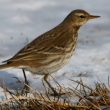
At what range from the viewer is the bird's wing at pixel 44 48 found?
772cm

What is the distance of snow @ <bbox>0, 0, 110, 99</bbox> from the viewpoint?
825cm

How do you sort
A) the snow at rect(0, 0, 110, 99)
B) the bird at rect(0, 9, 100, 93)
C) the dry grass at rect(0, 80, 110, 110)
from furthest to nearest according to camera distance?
the snow at rect(0, 0, 110, 99)
the bird at rect(0, 9, 100, 93)
the dry grass at rect(0, 80, 110, 110)

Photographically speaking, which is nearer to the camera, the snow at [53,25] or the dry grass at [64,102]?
the dry grass at [64,102]

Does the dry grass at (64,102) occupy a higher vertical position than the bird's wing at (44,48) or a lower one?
lower

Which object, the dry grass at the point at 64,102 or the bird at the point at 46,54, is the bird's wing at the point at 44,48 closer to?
the bird at the point at 46,54

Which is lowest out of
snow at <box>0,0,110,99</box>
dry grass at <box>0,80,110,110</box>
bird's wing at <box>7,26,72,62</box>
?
snow at <box>0,0,110,99</box>

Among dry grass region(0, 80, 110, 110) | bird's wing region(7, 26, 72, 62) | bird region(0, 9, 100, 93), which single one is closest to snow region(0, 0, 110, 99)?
bird region(0, 9, 100, 93)

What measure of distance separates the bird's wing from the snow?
39 cm

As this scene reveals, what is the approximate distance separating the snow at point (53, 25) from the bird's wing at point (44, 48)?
0.39 m

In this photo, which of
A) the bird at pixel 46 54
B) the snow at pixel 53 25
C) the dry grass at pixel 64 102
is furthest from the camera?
the snow at pixel 53 25

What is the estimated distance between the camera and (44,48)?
784cm

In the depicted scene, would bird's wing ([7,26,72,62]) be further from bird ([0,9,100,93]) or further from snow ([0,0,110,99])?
snow ([0,0,110,99])

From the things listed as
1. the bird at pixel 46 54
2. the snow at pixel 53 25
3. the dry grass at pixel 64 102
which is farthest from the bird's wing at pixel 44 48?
the dry grass at pixel 64 102

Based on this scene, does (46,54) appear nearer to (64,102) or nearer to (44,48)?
(44,48)
